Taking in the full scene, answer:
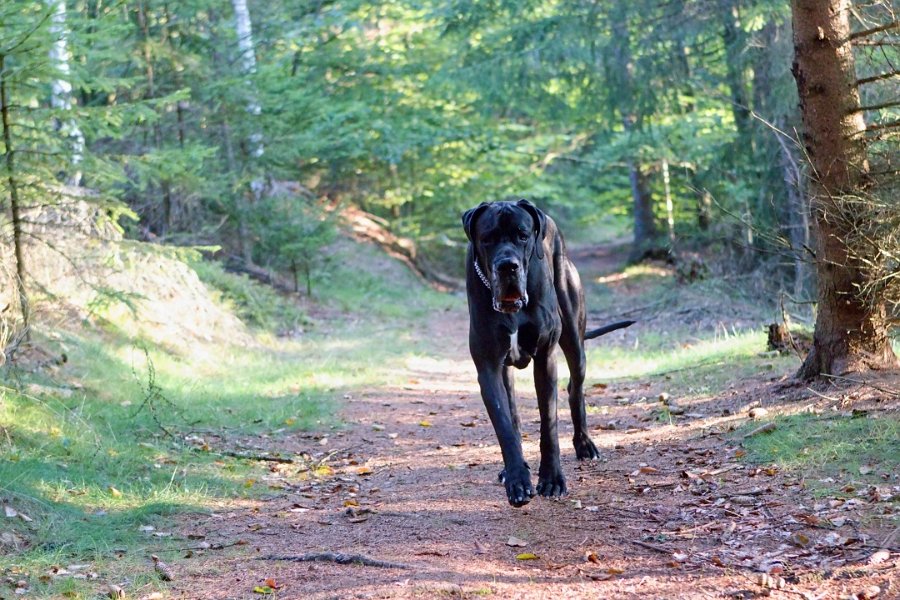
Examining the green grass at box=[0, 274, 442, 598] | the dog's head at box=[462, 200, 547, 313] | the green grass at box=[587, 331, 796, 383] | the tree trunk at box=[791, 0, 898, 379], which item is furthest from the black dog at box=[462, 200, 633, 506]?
the green grass at box=[587, 331, 796, 383]

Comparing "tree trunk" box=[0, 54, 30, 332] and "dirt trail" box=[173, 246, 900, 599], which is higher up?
"tree trunk" box=[0, 54, 30, 332]

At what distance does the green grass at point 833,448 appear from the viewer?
17.8ft

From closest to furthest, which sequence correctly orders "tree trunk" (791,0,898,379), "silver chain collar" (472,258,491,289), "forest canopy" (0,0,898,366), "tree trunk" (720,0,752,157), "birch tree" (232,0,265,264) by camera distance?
"silver chain collar" (472,258,491,289), "tree trunk" (791,0,898,379), "forest canopy" (0,0,898,366), "tree trunk" (720,0,752,157), "birch tree" (232,0,265,264)

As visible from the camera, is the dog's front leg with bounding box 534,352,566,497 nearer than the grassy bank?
No

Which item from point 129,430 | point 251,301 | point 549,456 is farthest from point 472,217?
point 251,301

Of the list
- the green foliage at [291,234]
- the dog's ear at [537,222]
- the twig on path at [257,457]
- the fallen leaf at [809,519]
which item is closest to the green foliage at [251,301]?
the green foliage at [291,234]

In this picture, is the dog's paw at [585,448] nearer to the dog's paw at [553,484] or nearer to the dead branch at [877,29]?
the dog's paw at [553,484]

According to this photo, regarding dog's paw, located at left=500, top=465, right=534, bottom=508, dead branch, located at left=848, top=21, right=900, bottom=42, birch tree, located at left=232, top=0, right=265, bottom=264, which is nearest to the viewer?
dog's paw, located at left=500, top=465, right=534, bottom=508

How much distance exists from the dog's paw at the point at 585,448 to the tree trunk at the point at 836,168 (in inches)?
74.4

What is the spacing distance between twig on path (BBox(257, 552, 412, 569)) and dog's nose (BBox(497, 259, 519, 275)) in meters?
1.84

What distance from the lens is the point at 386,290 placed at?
24109 millimetres

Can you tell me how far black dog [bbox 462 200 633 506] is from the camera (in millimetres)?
5719

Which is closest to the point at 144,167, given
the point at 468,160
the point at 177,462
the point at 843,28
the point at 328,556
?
the point at 177,462

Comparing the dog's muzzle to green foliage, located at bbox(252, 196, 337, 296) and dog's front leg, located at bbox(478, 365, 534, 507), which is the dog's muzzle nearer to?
dog's front leg, located at bbox(478, 365, 534, 507)
